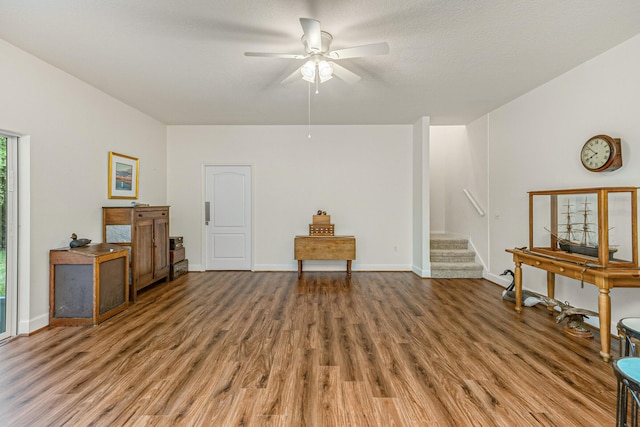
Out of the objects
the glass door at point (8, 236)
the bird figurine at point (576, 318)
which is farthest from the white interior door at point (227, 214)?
the bird figurine at point (576, 318)

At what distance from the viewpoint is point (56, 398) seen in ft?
5.99

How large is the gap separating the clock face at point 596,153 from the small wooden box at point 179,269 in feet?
18.3

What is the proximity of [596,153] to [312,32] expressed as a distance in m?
2.92

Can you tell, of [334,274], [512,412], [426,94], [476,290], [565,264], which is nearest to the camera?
[512,412]

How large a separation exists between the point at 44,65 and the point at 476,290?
579 centimetres

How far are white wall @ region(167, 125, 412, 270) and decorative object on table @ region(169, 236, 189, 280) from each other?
0.29 m

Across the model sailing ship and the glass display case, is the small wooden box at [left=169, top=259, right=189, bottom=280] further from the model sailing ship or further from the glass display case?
the model sailing ship

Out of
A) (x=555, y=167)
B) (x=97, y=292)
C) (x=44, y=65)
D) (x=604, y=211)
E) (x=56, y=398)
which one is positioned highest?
(x=44, y=65)

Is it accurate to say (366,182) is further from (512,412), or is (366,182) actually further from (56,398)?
(56,398)

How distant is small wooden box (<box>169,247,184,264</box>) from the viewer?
474cm

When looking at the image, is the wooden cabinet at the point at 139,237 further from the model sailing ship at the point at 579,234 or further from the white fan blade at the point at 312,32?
the model sailing ship at the point at 579,234

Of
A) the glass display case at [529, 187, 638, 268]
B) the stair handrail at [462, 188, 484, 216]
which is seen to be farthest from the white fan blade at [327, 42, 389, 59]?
the stair handrail at [462, 188, 484, 216]

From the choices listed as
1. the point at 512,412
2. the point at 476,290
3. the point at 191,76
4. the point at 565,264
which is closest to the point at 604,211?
the point at 565,264

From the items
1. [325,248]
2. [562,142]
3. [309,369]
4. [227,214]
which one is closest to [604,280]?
[562,142]
